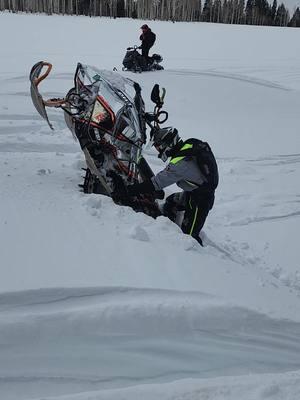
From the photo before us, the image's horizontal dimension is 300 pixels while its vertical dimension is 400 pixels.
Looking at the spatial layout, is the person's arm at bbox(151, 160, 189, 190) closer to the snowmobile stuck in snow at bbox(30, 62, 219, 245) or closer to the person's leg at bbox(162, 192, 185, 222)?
the snowmobile stuck in snow at bbox(30, 62, 219, 245)

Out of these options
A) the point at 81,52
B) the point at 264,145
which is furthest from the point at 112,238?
the point at 81,52

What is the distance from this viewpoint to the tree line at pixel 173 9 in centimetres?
3334

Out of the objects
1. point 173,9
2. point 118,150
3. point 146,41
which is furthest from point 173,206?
point 173,9

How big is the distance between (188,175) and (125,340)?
1.89 meters

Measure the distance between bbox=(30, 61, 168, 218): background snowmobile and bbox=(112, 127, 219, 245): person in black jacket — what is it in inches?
9.5

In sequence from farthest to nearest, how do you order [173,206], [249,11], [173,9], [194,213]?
[249,11], [173,9], [173,206], [194,213]

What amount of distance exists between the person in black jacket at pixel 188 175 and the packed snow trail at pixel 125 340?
4.75 ft

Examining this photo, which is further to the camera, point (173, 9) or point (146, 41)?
point (173, 9)

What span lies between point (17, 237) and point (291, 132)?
21.4 ft

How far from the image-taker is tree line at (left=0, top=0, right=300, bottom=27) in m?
33.3

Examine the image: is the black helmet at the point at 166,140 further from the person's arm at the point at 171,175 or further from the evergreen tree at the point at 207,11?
the evergreen tree at the point at 207,11

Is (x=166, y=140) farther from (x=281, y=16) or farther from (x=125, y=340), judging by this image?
(x=281, y=16)

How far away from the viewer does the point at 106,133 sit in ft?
14.9

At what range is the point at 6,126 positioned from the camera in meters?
7.26
